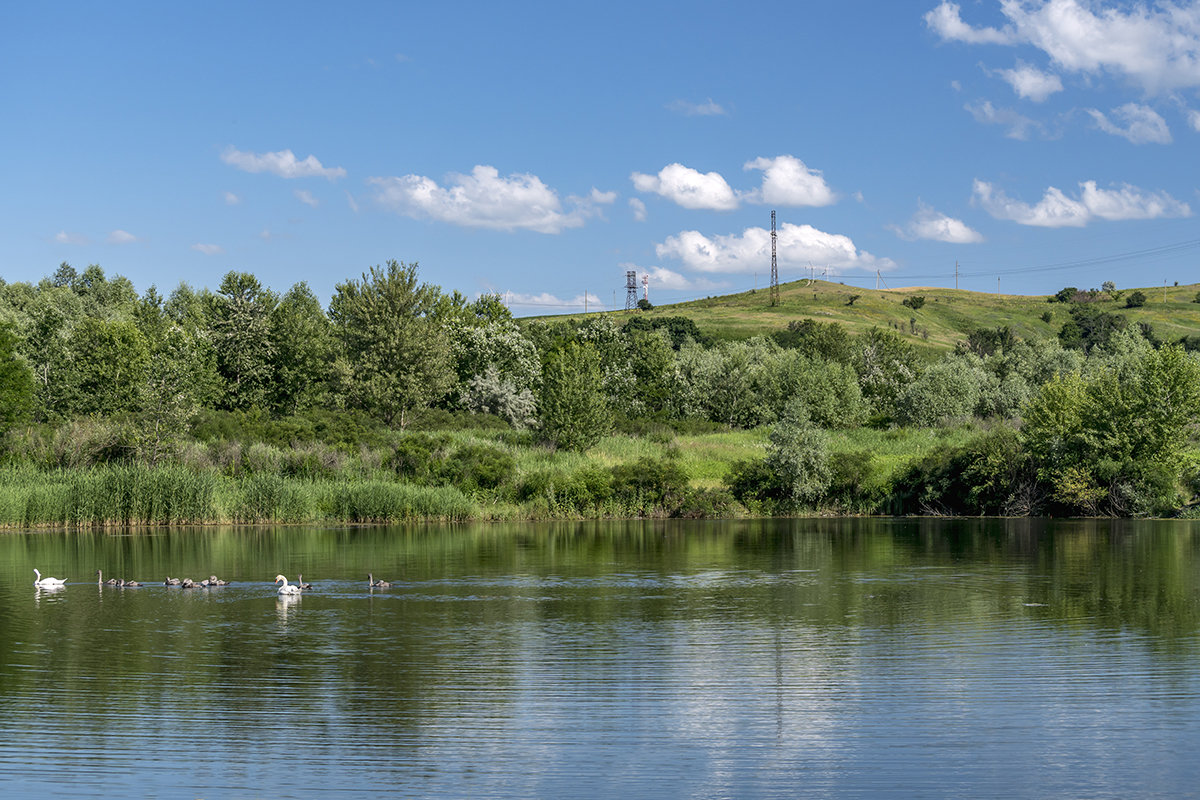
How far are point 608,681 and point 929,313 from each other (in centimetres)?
16743

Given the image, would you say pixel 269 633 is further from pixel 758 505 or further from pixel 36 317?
pixel 36 317

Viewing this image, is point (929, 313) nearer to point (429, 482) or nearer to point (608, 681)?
point (429, 482)

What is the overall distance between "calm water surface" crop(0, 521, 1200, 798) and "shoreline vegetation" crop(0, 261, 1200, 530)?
22442 millimetres

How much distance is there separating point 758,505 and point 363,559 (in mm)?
31766

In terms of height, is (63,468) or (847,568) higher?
(63,468)

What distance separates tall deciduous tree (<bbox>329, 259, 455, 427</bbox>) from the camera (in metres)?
81.9

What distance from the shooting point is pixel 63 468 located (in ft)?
197

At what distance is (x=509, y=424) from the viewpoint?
85.2 metres

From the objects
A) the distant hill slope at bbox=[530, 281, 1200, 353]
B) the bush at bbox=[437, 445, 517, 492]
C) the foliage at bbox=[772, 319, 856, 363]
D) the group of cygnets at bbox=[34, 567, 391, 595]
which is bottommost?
the group of cygnets at bbox=[34, 567, 391, 595]

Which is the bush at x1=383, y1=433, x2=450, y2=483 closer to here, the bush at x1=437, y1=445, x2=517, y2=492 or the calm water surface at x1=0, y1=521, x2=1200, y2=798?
the bush at x1=437, y1=445, x2=517, y2=492

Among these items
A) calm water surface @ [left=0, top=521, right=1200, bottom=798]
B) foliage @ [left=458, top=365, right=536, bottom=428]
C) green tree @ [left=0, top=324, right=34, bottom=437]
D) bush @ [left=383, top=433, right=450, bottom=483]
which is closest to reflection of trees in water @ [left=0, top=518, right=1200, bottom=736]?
calm water surface @ [left=0, top=521, right=1200, bottom=798]

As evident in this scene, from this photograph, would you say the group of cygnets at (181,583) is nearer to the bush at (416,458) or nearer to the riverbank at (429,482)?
the riverbank at (429,482)

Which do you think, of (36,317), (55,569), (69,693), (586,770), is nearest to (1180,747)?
(586,770)

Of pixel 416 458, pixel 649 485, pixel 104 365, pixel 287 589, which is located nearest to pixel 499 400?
pixel 416 458
